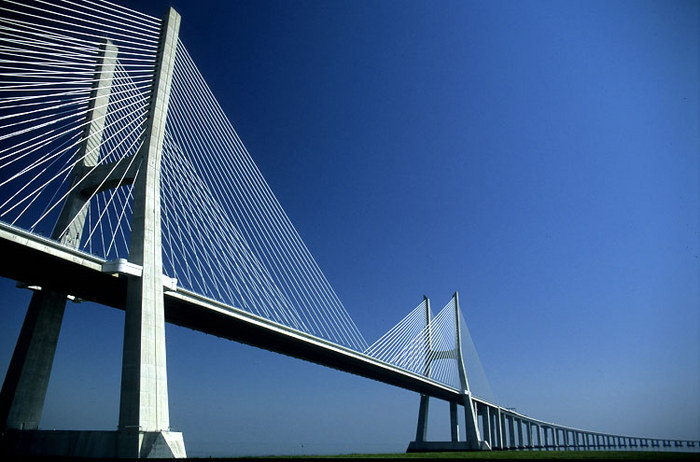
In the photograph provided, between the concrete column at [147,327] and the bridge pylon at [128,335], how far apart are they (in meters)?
0.03

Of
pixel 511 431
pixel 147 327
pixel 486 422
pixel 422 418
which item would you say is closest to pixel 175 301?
pixel 147 327

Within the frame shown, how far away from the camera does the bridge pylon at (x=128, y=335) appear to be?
1603 centimetres

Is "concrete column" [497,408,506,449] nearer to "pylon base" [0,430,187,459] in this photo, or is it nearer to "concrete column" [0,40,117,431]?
"pylon base" [0,430,187,459]

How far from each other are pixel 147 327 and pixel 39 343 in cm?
433

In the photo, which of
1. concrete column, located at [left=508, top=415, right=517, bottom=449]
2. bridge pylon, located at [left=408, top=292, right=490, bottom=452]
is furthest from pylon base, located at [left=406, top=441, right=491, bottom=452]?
concrete column, located at [left=508, top=415, right=517, bottom=449]

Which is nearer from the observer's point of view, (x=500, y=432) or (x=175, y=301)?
(x=175, y=301)

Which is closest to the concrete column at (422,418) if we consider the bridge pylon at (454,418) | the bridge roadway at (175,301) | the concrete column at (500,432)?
the bridge pylon at (454,418)

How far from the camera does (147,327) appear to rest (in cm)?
1719

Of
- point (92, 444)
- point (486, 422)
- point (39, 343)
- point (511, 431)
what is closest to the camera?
point (92, 444)

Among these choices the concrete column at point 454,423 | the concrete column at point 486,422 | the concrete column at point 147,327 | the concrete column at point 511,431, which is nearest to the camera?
the concrete column at point 147,327

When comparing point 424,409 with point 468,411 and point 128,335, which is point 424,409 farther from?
point 128,335

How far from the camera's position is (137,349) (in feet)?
55.1

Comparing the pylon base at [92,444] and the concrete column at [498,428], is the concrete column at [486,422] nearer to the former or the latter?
the concrete column at [498,428]

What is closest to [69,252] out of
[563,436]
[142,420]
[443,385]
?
[142,420]
